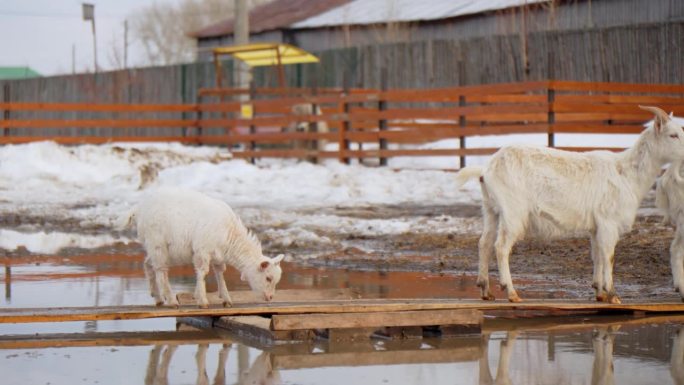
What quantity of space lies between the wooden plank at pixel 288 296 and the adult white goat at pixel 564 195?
4.15 feet

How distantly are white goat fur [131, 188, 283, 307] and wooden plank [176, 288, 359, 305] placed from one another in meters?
0.25

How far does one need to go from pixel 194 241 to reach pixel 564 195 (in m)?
2.94

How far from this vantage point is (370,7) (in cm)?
4666

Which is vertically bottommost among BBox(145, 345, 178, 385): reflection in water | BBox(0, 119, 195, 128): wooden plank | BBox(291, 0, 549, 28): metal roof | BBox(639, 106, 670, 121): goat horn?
BBox(145, 345, 178, 385): reflection in water

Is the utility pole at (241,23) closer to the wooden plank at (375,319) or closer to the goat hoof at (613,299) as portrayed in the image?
the goat hoof at (613,299)

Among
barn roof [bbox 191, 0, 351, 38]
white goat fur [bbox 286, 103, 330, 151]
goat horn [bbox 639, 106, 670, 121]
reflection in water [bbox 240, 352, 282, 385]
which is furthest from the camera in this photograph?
barn roof [bbox 191, 0, 351, 38]

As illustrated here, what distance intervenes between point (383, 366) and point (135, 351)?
1.67 metres

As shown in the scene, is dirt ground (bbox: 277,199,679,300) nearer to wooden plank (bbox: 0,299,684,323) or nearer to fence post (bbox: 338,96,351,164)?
wooden plank (bbox: 0,299,684,323)

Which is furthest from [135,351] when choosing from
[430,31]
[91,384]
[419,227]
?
[430,31]

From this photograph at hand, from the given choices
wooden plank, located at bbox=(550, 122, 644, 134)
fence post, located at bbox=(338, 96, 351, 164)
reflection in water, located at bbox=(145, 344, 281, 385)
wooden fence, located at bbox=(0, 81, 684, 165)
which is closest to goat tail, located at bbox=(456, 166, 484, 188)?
reflection in water, located at bbox=(145, 344, 281, 385)

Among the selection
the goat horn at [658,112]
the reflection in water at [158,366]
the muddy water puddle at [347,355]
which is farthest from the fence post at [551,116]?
the reflection in water at [158,366]

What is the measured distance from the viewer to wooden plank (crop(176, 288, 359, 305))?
10.2 meters

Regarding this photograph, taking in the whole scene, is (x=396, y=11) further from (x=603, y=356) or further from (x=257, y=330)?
(x=603, y=356)

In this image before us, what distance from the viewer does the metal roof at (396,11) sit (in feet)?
130
